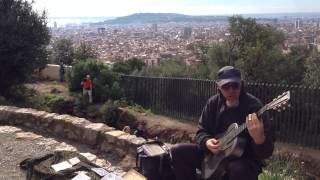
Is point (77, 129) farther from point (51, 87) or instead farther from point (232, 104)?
point (51, 87)

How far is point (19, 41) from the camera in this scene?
44.5ft

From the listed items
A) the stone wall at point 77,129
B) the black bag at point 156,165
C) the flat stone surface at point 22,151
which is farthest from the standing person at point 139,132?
the black bag at point 156,165

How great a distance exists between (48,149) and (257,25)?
19.6 metres

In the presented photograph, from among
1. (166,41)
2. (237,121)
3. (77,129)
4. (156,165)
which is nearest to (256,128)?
(237,121)

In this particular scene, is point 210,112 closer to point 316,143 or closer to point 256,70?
point 316,143

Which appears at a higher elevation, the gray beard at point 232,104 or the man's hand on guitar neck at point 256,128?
the gray beard at point 232,104

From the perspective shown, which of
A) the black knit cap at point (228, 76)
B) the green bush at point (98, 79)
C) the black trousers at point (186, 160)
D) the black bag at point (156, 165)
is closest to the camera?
the black knit cap at point (228, 76)

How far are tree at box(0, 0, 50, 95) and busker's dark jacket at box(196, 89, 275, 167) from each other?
33.8 feet

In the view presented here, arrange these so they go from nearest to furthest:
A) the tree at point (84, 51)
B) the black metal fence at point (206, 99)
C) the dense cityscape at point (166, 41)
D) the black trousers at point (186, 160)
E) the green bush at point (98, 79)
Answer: the black trousers at point (186, 160) → the black metal fence at point (206, 99) → the green bush at point (98, 79) → the tree at point (84, 51) → the dense cityscape at point (166, 41)

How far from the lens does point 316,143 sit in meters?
11.7

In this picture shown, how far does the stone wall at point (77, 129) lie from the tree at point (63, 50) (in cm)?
→ 1975

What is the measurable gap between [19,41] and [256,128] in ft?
36.8

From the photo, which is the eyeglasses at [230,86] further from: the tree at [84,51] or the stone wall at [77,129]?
the tree at [84,51]

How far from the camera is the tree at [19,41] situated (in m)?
13.5
